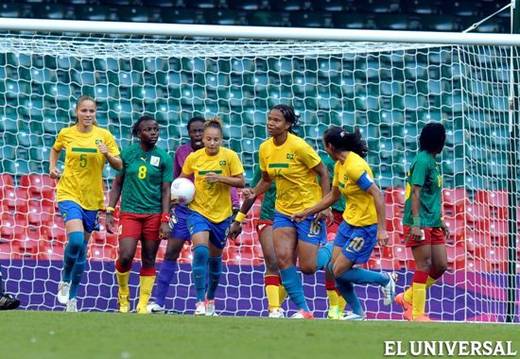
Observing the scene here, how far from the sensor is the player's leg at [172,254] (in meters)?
11.4

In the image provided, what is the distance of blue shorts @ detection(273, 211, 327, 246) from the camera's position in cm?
1061

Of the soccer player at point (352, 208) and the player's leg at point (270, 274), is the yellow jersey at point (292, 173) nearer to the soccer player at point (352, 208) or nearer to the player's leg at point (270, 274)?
the soccer player at point (352, 208)

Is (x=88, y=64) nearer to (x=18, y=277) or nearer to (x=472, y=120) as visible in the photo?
(x=18, y=277)

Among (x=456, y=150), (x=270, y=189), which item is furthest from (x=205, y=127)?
(x=456, y=150)

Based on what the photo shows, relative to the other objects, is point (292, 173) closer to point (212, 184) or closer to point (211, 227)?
point (212, 184)

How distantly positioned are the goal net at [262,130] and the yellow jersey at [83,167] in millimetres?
1471

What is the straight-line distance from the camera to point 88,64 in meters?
15.3

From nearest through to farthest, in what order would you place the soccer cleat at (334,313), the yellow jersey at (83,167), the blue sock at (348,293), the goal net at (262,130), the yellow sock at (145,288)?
the blue sock at (348,293) → the soccer cleat at (334,313) → the yellow jersey at (83,167) → the yellow sock at (145,288) → the goal net at (262,130)

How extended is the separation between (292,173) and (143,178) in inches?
54.8

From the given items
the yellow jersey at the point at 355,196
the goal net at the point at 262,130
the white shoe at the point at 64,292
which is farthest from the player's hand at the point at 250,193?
the goal net at the point at 262,130

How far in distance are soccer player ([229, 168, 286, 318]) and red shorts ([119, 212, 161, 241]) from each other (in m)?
0.66

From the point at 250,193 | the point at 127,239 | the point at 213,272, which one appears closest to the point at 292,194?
the point at 250,193

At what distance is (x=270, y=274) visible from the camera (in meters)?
11.0

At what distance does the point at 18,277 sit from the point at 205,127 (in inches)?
118
